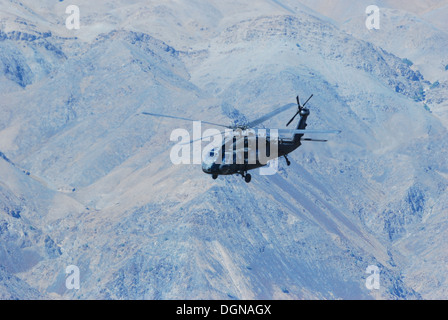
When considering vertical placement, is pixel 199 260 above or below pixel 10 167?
below

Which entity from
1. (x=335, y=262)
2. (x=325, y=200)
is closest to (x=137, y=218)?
(x=335, y=262)

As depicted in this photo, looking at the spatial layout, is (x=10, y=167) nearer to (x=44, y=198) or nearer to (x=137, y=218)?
(x=44, y=198)

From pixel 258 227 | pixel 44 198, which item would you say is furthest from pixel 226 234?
pixel 44 198

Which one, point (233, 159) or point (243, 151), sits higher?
point (243, 151)

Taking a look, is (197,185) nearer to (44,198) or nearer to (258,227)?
(258,227)

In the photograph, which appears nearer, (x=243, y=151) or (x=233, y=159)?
(x=233, y=159)

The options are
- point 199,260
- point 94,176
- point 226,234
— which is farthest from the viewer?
point 94,176
